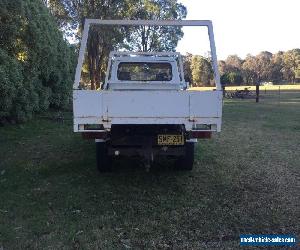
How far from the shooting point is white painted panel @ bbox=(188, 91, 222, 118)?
22.4ft

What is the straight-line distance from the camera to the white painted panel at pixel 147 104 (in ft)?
22.2

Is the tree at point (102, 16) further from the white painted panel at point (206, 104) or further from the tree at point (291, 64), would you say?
the tree at point (291, 64)

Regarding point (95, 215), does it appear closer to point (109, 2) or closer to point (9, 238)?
point (9, 238)

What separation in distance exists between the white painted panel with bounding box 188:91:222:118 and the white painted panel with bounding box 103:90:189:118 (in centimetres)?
10

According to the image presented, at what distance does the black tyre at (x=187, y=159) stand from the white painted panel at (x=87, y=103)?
1.76 meters

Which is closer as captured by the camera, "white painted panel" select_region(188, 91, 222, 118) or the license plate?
"white painted panel" select_region(188, 91, 222, 118)

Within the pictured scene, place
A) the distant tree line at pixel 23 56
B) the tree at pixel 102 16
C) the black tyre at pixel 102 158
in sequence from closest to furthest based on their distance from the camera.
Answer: the black tyre at pixel 102 158
the distant tree line at pixel 23 56
the tree at pixel 102 16

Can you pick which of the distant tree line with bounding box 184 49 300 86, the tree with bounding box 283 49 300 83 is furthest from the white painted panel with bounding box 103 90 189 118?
the tree with bounding box 283 49 300 83

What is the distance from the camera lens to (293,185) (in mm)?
7430

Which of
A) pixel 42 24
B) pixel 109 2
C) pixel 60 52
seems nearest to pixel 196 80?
pixel 109 2

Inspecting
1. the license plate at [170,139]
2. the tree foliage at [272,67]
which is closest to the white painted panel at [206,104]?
the license plate at [170,139]

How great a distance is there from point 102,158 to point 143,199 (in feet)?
4.81

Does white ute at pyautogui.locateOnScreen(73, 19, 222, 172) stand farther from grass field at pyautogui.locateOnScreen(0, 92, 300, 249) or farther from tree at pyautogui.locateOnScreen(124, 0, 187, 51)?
tree at pyautogui.locateOnScreen(124, 0, 187, 51)

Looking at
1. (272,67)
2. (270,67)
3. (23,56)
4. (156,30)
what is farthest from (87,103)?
(272,67)
